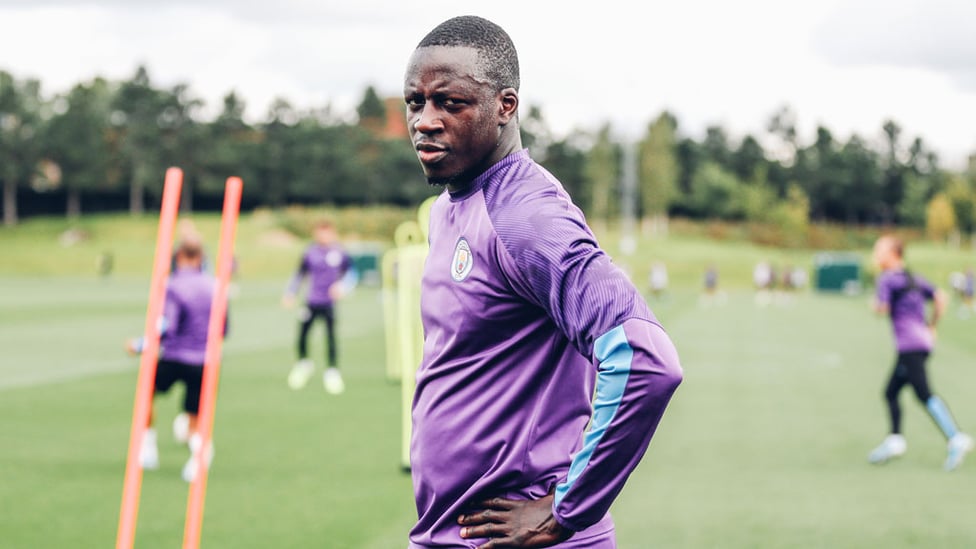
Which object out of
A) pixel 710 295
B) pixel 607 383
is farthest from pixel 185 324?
pixel 710 295

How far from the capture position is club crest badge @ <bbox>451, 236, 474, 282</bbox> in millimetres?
2416

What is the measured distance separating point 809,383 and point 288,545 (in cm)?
1141

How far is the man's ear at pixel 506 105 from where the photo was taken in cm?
251

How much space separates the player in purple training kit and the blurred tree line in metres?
72.8

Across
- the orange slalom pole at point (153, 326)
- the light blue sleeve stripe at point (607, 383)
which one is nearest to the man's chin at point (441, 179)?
the light blue sleeve stripe at point (607, 383)

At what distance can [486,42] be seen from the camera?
249 cm

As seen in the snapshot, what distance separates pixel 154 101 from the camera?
91.2 metres

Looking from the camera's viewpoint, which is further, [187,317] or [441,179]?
[187,317]

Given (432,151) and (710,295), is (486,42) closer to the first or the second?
(432,151)

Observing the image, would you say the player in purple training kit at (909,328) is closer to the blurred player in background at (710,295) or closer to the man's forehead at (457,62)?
the man's forehead at (457,62)

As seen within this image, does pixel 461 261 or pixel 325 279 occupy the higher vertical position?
pixel 461 261

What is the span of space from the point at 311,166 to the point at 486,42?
92.4m

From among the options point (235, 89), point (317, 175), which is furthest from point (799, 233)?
point (235, 89)

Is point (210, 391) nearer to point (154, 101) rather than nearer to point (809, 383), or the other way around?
point (809, 383)
